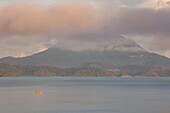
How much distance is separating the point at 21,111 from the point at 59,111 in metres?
8.47

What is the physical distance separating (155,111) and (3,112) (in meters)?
33.4

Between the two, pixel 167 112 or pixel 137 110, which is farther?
pixel 137 110

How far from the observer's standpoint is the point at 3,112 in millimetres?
87312

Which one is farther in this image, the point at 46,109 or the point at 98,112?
the point at 46,109

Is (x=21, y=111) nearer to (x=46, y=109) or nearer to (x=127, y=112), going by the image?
(x=46, y=109)

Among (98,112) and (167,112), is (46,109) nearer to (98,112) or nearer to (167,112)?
(98,112)

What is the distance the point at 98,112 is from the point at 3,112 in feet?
67.7

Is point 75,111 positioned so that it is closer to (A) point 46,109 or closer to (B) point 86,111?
(B) point 86,111

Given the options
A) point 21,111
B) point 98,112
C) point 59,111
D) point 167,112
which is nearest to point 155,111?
point 167,112

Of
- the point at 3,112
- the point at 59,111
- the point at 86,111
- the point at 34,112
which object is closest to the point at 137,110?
the point at 86,111

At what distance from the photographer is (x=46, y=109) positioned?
95688mm

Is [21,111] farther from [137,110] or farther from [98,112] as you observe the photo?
[137,110]

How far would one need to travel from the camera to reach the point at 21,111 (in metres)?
90.4

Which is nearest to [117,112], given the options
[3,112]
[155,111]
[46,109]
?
[155,111]
